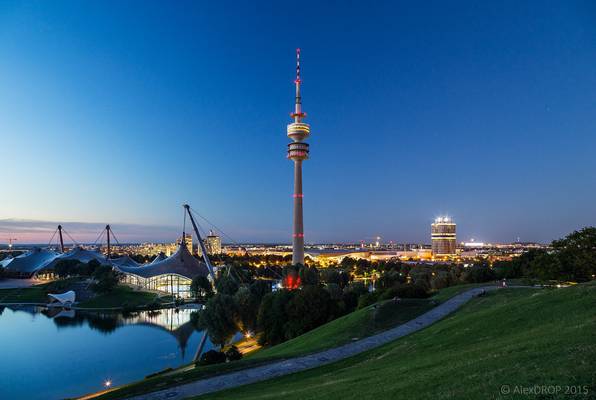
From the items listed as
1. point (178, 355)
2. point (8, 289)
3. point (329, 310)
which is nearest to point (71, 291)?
point (8, 289)

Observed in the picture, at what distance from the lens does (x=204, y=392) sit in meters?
15.6

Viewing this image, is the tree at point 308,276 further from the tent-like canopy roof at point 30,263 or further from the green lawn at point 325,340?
the tent-like canopy roof at point 30,263

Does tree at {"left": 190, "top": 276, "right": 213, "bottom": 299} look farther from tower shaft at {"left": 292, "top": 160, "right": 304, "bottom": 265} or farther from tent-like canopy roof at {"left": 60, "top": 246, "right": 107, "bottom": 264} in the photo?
tent-like canopy roof at {"left": 60, "top": 246, "right": 107, "bottom": 264}

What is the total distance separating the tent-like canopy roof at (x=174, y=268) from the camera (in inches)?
3291

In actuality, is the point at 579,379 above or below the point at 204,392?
above

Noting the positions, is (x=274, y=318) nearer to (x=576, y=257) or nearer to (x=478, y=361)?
(x=576, y=257)

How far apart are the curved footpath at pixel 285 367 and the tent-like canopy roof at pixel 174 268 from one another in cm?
6891

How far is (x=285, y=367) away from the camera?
18.0m

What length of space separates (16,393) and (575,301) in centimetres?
3351

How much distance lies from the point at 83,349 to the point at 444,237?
17731cm

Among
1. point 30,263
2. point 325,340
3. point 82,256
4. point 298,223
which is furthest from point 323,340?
point 30,263

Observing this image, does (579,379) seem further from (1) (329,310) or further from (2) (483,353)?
(1) (329,310)

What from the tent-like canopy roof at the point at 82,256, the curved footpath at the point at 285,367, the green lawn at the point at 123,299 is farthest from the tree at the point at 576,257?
the tent-like canopy roof at the point at 82,256

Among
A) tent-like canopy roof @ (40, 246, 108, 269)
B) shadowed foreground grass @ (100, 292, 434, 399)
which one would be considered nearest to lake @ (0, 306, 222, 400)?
shadowed foreground grass @ (100, 292, 434, 399)
